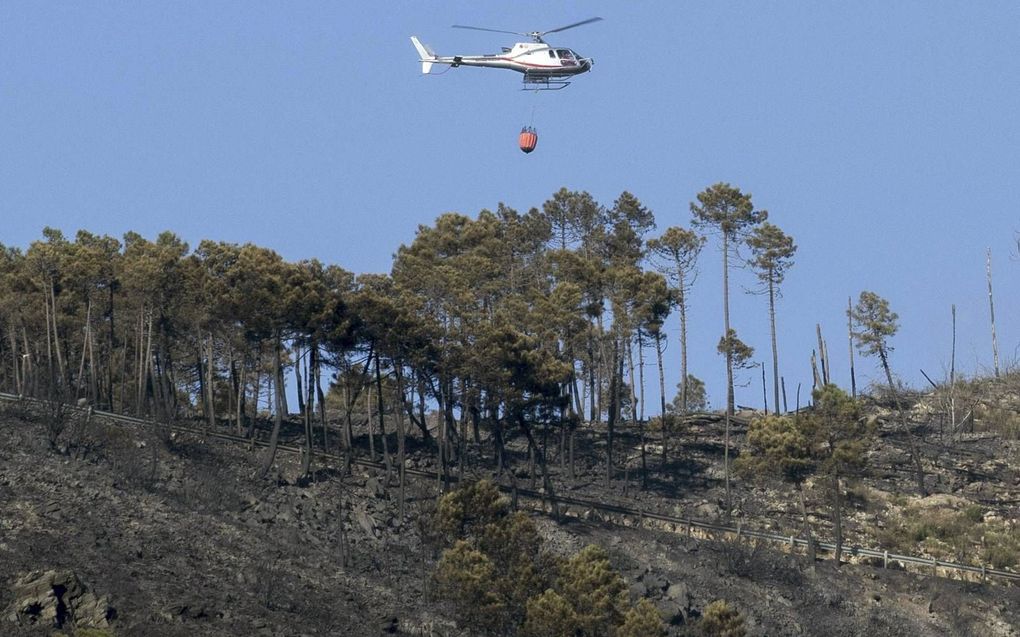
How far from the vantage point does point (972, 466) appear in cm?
8812

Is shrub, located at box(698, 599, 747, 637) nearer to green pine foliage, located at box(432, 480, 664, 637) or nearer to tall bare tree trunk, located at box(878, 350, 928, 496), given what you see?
green pine foliage, located at box(432, 480, 664, 637)

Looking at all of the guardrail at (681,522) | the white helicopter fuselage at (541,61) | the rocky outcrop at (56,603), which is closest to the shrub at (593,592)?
the rocky outcrop at (56,603)

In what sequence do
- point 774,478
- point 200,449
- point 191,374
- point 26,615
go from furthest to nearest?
point 191,374, point 774,478, point 200,449, point 26,615

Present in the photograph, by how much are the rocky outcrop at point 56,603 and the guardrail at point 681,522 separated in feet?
68.3

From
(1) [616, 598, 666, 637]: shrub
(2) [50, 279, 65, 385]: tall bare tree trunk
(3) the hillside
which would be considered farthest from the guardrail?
(1) [616, 598, 666, 637]: shrub

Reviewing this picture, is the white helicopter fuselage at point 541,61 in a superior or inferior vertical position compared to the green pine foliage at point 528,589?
superior

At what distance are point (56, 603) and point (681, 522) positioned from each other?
31618 millimetres

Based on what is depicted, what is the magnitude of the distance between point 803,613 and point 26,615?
1162 inches

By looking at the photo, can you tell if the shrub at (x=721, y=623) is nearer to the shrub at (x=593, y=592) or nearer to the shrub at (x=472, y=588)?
the shrub at (x=593, y=592)

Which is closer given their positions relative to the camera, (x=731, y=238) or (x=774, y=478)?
(x=774, y=478)

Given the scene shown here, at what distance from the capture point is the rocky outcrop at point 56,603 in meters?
48.8

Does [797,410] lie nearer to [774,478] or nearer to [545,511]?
[774,478]

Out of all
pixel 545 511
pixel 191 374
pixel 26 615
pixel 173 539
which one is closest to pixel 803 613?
pixel 545 511

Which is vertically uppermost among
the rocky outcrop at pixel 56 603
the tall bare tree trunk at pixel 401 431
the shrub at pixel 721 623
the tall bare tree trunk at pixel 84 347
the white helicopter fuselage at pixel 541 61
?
the white helicopter fuselage at pixel 541 61
